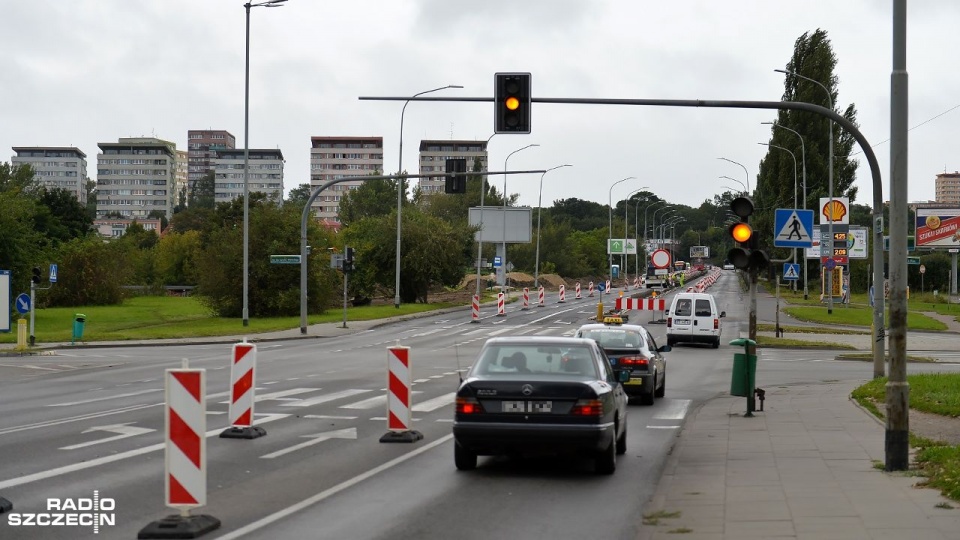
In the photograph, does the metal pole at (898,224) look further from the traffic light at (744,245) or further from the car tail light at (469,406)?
the traffic light at (744,245)

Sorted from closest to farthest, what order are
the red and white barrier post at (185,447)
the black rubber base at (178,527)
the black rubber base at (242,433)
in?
the black rubber base at (178,527) < the red and white barrier post at (185,447) < the black rubber base at (242,433)

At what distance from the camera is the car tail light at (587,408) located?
11.4 m

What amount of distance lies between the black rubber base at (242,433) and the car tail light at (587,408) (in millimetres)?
5066

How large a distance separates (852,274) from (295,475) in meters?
96.4

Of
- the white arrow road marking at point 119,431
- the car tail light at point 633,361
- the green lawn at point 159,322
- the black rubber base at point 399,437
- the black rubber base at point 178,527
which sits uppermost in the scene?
the car tail light at point 633,361

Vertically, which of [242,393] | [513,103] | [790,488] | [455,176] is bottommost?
[790,488]

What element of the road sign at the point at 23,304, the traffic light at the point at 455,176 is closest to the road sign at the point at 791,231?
the traffic light at the point at 455,176

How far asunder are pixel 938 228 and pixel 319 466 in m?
75.9

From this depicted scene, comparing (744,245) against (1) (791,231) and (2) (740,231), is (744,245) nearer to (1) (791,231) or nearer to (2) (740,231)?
(2) (740,231)

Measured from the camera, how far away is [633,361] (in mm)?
19422

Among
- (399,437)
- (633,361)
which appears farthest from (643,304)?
(399,437)

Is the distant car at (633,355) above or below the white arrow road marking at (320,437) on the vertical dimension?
above

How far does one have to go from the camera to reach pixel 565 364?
12.2 meters

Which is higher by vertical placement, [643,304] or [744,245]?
[744,245]
